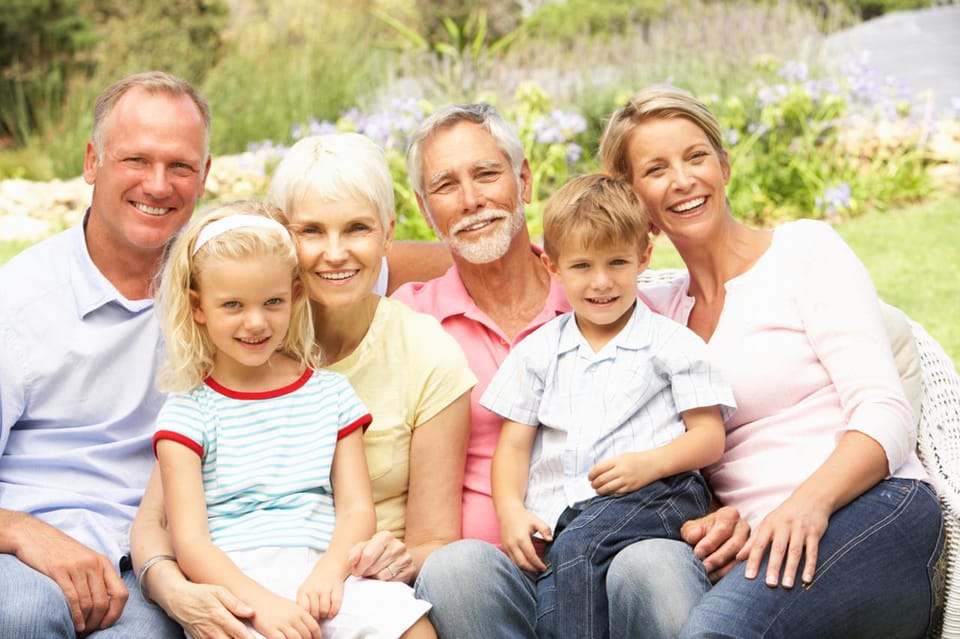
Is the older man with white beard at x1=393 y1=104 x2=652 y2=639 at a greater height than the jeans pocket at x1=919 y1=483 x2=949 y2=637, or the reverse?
the older man with white beard at x1=393 y1=104 x2=652 y2=639

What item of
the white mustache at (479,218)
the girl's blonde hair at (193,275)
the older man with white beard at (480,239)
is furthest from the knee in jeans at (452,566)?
the white mustache at (479,218)

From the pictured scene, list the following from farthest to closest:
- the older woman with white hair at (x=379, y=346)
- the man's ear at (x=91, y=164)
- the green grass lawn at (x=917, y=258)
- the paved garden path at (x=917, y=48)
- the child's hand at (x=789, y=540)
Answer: the paved garden path at (x=917, y=48) < the green grass lawn at (x=917, y=258) < the man's ear at (x=91, y=164) < the older woman with white hair at (x=379, y=346) < the child's hand at (x=789, y=540)

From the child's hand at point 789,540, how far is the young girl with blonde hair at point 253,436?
79cm

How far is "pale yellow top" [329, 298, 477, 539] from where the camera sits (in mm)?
2889

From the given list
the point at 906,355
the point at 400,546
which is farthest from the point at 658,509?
the point at 906,355

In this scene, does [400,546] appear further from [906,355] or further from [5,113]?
[5,113]

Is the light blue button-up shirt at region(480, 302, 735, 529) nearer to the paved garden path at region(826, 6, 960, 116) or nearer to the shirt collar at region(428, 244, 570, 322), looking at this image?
the shirt collar at region(428, 244, 570, 322)

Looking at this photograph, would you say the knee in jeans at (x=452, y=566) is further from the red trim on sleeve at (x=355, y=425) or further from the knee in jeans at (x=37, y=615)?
the knee in jeans at (x=37, y=615)

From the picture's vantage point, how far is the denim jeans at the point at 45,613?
2357 mm

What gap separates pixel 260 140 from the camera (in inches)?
366

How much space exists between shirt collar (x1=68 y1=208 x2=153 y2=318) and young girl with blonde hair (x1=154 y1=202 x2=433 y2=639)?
0.27 m

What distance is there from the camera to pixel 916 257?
693 centimetres

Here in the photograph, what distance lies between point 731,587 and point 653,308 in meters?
0.99

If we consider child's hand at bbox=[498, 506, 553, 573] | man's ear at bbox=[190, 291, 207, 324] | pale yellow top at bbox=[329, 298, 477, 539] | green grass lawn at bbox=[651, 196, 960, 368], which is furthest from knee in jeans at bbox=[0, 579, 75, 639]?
green grass lawn at bbox=[651, 196, 960, 368]
